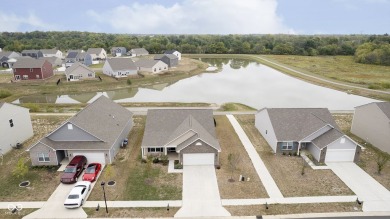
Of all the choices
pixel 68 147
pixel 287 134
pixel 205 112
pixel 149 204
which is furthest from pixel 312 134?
pixel 68 147

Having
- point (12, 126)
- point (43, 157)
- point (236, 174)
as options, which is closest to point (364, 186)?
point (236, 174)

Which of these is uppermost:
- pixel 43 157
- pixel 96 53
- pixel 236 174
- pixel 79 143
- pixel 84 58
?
pixel 96 53

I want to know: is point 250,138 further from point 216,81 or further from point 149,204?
point 216,81

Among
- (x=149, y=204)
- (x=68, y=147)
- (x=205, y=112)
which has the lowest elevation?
(x=149, y=204)

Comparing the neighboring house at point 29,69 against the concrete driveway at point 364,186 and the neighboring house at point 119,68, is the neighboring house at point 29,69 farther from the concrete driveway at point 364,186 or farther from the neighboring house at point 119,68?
the concrete driveway at point 364,186

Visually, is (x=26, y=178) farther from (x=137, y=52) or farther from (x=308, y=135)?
(x=137, y=52)

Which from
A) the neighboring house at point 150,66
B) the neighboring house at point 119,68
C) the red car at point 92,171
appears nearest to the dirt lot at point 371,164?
Answer: the red car at point 92,171
